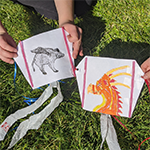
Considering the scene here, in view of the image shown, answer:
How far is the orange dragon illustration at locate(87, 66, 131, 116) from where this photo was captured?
1056 mm

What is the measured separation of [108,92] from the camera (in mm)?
1062

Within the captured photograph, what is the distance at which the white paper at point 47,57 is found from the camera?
39.7 inches

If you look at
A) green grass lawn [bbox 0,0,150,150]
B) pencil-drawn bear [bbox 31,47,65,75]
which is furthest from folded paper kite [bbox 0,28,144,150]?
green grass lawn [bbox 0,0,150,150]

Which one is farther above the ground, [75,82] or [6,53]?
[6,53]

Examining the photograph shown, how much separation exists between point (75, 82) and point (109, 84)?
291 millimetres

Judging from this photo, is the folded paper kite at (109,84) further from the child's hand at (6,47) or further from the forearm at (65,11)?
the child's hand at (6,47)

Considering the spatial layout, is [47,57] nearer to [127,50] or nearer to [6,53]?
[6,53]

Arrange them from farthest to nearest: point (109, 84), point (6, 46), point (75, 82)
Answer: point (75, 82), point (109, 84), point (6, 46)

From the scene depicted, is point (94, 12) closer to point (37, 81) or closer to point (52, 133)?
point (37, 81)

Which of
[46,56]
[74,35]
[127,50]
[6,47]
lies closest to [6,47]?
[6,47]

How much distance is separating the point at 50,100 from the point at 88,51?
1.65ft

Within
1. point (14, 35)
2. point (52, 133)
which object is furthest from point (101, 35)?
point (52, 133)

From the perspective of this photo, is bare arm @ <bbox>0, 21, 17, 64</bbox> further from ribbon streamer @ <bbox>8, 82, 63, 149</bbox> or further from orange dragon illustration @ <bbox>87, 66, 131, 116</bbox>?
orange dragon illustration @ <bbox>87, 66, 131, 116</bbox>

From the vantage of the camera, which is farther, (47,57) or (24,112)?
(24,112)
